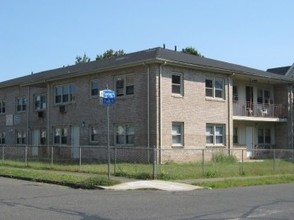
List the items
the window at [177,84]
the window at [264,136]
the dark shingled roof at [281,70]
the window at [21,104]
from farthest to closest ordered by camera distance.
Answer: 1. the dark shingled roof at [281,70]
2. the window at [21,104]
3. the window at [264,136]
4. the window at [177,84]

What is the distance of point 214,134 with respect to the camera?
30.1 m

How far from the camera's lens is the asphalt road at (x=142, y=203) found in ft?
33.9

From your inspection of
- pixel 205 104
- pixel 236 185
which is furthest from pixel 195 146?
pixel 236 185

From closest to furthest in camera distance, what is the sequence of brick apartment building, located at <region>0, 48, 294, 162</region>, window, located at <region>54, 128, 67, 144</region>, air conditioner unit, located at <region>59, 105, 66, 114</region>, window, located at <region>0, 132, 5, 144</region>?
brick apartment building, located at <region>0, 48, 294, 162</region>
air conditioner unit, located at <region>59, 105, 66, 114</region>
window, located at <region>54, 128, 67, 144</region>
window, located at <region>0, 132, 5, 144</region>

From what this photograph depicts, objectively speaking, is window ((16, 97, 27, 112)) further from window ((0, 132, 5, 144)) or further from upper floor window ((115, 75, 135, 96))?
upper floor window ((115, 75, 135, 96))

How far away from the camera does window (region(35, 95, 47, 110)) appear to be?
3531 cm

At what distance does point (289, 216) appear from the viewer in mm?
10328

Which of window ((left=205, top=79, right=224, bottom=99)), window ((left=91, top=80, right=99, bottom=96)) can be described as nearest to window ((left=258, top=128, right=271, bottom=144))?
window ((left=205, top=79, right=224, bottom=99))

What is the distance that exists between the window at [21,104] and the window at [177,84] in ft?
45.5

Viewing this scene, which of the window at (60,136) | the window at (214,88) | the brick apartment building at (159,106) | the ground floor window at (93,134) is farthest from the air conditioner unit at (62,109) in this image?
the window at (214,88)

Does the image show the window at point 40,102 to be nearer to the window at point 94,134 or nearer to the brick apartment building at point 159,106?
the brick apartment building at point 159,106

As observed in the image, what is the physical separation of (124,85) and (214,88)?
17.7 feet

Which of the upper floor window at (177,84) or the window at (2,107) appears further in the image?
the window at (2,107)

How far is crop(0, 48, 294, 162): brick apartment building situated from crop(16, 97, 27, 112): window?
7 centimetres
